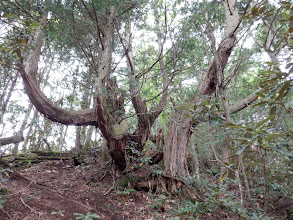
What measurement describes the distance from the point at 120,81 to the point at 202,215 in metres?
3.82

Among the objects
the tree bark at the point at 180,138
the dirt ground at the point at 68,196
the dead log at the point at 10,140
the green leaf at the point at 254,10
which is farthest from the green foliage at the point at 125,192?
the green leaf at the point at 254,10

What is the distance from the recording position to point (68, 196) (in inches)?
146

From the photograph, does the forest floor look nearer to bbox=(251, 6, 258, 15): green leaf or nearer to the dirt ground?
the dirt ground

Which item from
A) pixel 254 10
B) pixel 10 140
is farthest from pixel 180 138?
pixel 10 140

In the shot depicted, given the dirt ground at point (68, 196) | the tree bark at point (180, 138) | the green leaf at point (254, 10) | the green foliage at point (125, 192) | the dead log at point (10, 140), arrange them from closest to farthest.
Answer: the green leaf at point (254, 10)
the dirt ground at point (68, 196)
the dead log at point (10, 140)
the green foliage at point (125, 192)
the tree bark at point (180, 138)

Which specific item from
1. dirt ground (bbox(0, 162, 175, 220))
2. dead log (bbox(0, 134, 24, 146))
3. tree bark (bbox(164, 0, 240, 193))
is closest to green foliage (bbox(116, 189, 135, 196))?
dirt ground (bbox(0, 162, 175, 220))

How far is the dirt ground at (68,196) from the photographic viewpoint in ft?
8.50

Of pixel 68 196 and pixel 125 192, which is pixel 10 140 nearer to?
pixel 68 196

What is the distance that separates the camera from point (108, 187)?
181 inches

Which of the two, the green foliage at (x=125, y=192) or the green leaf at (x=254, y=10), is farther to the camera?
the green foliage at (x=125, y=192)

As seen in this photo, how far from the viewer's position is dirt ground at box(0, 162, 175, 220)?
2592mm

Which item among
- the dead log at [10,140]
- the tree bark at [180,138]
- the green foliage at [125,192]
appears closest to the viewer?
the dead log at [10,140]

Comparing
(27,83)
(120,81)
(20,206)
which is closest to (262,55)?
(120,81)

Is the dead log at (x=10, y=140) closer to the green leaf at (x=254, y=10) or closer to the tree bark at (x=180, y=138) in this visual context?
the tree bark at (x=180, y=138)
